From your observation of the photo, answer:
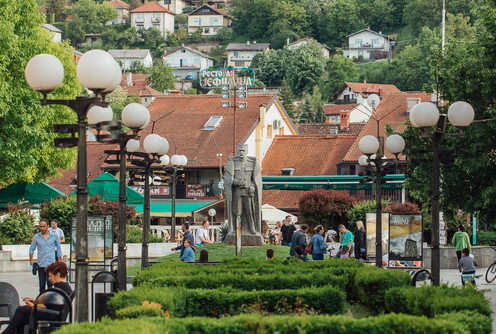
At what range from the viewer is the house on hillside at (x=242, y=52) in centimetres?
17400

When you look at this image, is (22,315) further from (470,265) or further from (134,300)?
(470,265)

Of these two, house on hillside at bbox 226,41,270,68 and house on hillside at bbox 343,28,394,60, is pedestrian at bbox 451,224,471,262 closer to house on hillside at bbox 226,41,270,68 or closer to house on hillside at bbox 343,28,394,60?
house on hillside at bbox 343,28,394,60

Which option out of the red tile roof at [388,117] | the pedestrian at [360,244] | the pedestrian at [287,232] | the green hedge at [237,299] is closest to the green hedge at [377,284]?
the green hedge at [237,299]

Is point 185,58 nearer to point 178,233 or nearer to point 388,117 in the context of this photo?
point 388,117

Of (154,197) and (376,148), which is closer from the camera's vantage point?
(376,148)

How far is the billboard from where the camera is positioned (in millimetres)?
20625

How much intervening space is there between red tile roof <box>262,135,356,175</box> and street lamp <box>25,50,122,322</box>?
45893 millimetres

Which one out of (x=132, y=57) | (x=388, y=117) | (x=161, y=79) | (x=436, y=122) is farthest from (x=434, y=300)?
(x=132, y=57)

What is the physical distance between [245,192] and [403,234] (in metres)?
7.10

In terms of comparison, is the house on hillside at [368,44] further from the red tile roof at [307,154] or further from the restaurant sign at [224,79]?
the red tile roof at [307,154]

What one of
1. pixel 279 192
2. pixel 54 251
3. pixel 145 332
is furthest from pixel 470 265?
pixel 279 192

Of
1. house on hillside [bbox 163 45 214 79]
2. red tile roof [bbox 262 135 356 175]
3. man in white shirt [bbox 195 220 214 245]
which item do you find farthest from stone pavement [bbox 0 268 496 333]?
house on hillside [bbox 163 45 214 79]

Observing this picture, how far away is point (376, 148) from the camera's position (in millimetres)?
20375

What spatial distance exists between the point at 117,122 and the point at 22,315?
9.63 feet
